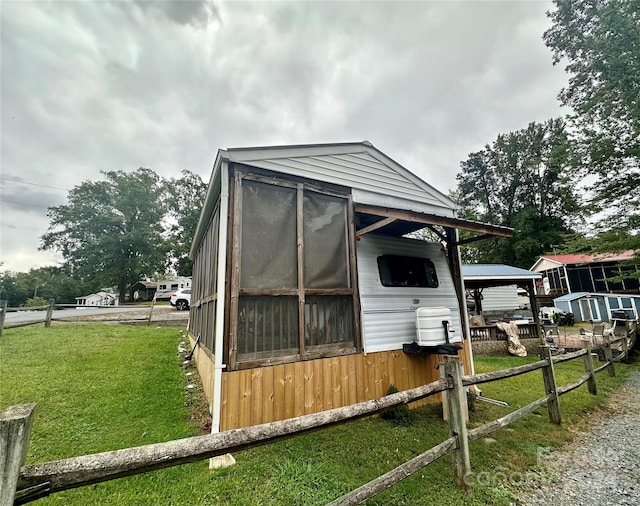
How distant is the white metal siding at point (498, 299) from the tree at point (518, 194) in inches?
428

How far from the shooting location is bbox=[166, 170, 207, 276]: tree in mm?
28328

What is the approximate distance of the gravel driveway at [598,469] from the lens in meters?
2.45

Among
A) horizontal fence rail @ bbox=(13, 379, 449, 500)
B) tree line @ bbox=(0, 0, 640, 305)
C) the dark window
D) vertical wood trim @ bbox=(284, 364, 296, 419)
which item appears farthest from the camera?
tree line @ bbox=(0, 0, 640, 305)

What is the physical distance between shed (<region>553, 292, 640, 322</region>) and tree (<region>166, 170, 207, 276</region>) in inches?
1250

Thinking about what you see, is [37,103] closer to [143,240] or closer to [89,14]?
[89,14]

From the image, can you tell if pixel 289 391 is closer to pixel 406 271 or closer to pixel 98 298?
pixel 406 271

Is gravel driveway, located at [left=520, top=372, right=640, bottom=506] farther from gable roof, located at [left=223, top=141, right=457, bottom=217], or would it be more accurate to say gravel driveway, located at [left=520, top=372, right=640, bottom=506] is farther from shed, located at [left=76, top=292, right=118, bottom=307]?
shed, located at [left=76, top=292, right=118, bottom=307]

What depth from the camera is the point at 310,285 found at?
3932mm

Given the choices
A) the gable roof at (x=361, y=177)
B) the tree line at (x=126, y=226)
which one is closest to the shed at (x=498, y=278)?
the gable roof at (x=361, y=177)

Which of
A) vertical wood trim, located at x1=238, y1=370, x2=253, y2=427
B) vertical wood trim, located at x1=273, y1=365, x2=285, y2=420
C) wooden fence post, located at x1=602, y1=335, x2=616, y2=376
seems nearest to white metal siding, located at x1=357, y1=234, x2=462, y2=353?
vertical wood trim, located at x1=273, y1=365, x2=285, y2=420

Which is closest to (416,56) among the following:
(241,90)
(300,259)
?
(241,90)

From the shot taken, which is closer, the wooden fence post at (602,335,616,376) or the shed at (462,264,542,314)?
the wooden fence post at (602,335,616,376)

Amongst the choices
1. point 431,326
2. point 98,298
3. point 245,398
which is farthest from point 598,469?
point 98,298

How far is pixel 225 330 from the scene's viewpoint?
325 centimetres
